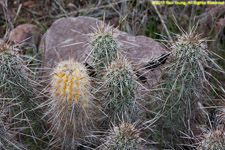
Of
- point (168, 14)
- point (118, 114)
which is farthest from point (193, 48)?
point (168, 14)

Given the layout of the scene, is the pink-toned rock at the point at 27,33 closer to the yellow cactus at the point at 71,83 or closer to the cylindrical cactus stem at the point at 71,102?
the cylindrical cactus stem at the point at 71,102

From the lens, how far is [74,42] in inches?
148

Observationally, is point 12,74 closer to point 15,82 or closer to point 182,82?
point 15,82

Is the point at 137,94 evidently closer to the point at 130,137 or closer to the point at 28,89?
the point at 130,137

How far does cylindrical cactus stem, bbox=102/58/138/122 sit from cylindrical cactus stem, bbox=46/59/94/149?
0.45ft

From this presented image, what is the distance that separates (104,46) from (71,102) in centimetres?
52

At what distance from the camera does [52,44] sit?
3.77 m

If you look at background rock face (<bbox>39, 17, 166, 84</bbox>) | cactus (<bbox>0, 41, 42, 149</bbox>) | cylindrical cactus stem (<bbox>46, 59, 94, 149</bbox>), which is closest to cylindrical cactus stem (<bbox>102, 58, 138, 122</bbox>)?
cylindrical cactus stem (<bbox>46, 59, 94, 149</bbox>)

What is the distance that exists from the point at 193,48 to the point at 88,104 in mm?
839

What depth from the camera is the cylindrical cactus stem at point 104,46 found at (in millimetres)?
2457

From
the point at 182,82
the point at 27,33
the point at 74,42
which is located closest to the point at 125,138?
the point at 182,82

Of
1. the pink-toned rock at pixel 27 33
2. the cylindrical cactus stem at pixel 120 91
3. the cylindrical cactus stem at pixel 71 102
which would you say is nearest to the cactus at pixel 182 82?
the cylindrical cactus stem at pixel 120 91

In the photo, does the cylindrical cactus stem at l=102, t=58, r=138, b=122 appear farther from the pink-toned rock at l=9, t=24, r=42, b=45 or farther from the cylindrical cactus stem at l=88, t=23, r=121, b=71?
the pink-toned rock at l=9, t=24, r=42, b=45

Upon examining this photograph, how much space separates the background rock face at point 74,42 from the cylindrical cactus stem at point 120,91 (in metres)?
0.96
